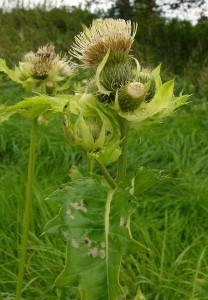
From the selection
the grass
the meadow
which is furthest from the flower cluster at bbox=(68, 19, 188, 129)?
the grass

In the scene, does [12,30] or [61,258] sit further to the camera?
[12,30]

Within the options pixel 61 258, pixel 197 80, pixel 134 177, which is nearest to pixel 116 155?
pixel 134 177

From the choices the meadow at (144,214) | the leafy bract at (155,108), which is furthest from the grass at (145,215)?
the leafy bract at (155,108)

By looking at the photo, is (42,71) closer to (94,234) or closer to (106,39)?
(106,39)

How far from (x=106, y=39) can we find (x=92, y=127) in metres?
0.23

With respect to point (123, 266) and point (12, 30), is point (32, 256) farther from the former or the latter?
point (12, 30)

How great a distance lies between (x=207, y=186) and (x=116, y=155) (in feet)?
7.92

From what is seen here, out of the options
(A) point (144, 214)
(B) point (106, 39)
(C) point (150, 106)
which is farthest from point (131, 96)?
(A) point (144, 214)

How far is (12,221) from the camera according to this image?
3.08 metres

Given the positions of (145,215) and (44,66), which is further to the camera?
(145,215)

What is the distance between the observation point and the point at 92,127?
129 cm

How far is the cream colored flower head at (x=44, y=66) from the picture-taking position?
1980 millimetres

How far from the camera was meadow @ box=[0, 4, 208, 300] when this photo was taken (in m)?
2.61

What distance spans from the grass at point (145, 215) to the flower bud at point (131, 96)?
1.31 feet
